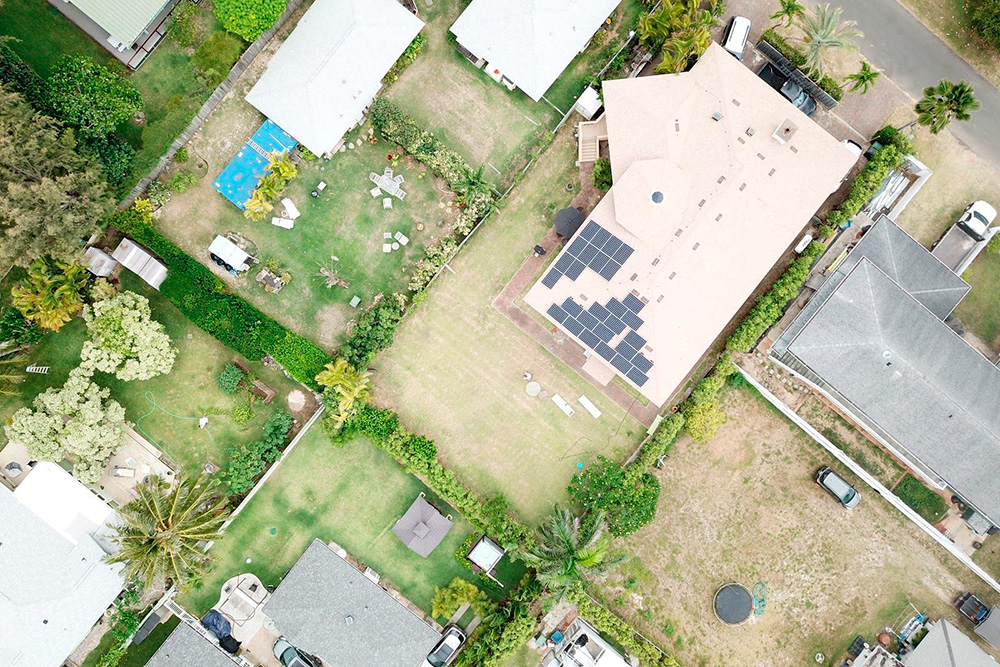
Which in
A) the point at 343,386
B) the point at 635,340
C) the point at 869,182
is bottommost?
the point at 343,386

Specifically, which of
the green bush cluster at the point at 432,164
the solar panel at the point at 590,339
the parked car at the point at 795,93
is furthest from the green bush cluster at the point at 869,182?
the green bush cluster at the point at 432,164

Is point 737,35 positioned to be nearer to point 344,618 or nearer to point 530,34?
point 530,34

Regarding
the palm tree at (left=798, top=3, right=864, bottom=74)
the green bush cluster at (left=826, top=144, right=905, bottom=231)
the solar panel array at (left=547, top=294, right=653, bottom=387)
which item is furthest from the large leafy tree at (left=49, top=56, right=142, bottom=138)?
the green bush cluster at (left=826, top=144, right=905, bottom=231)

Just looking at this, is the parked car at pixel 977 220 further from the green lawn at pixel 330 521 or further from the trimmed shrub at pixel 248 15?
the trimmed shrub at pixel 248 15

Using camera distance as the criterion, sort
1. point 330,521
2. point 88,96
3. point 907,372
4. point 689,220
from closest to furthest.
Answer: point 88,96 → point 907,372 → point 689,220 → point 330,521

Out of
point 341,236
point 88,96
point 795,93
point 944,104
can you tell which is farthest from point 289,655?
point 944,104
